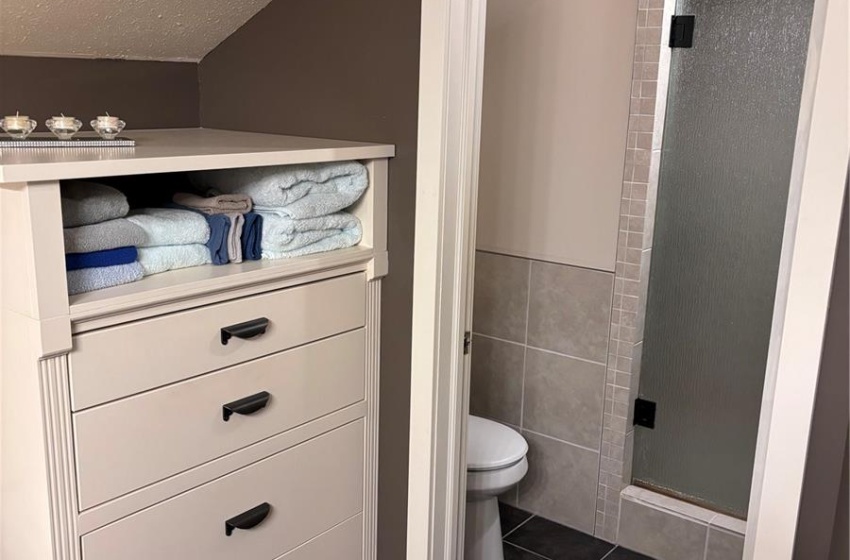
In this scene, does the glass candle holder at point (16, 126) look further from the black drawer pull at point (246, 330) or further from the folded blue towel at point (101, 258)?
the black drawer pull at point (246, 330)

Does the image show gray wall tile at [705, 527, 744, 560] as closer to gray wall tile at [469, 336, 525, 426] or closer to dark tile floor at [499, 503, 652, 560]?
dark tile floor at [499, 503, 652, 560]

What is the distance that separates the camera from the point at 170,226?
1.58 meters

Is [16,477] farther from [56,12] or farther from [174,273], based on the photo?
[56,12]

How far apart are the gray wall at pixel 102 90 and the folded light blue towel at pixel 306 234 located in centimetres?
49

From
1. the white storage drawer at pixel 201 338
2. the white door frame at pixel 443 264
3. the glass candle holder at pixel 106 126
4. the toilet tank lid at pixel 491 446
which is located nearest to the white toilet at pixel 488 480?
the toilet tank lid at pixel 491 446

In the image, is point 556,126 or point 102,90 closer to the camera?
point 102,90

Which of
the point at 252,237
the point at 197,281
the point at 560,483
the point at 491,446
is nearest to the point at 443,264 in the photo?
the point at 252,237

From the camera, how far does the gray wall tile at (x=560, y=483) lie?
2693mm

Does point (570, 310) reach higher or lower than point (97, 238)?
lower

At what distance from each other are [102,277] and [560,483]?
178 centimetres

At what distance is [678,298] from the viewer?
2482mm

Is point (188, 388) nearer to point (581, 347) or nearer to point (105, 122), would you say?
point (105, 122)

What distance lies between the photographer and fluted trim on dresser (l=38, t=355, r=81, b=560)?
1.36 metres

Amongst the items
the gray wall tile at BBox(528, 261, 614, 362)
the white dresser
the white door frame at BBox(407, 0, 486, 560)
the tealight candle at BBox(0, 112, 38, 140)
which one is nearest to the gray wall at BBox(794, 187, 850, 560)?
the white door frame at BBox(407, 0, 486, 560)
